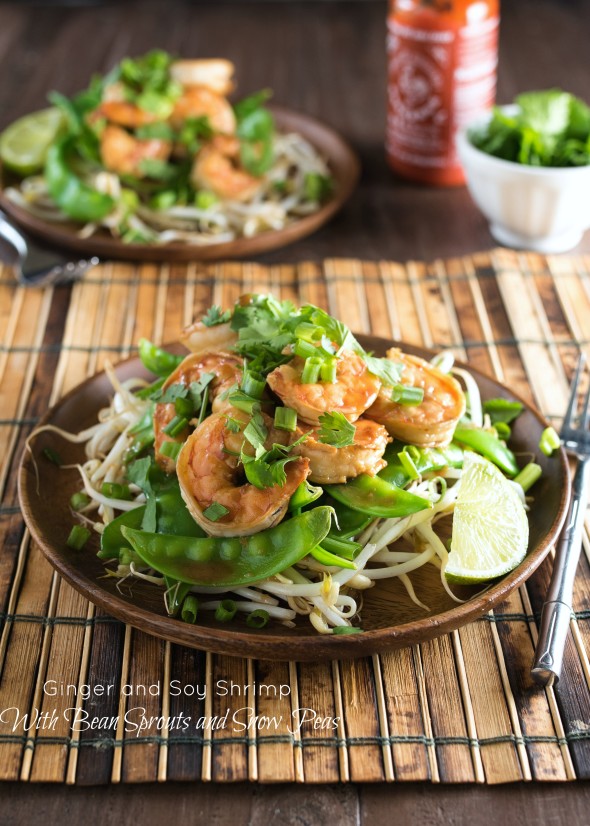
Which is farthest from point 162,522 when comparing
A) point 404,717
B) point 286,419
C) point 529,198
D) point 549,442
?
point 529,198

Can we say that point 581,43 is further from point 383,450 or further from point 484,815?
point 484,815

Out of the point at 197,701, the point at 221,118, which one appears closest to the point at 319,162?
the point at 221,118

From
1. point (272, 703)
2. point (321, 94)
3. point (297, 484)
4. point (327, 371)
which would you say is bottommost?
point (321, 94)

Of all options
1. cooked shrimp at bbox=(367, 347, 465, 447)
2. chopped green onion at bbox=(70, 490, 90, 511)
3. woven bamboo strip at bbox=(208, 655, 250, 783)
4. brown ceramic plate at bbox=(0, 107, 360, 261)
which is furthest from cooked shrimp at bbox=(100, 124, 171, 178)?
woven bamboo strip at bbox=(208, 655, 250, 783)

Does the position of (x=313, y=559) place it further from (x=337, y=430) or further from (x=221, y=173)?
(x=221, y=173)

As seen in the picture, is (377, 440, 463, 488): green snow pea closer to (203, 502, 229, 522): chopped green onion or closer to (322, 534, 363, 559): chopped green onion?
(322, 534, 363, 559): chopped green onion

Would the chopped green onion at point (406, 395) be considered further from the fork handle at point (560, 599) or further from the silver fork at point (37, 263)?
the silver fork at point (37, 263)

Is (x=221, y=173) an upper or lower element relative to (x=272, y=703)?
lower
